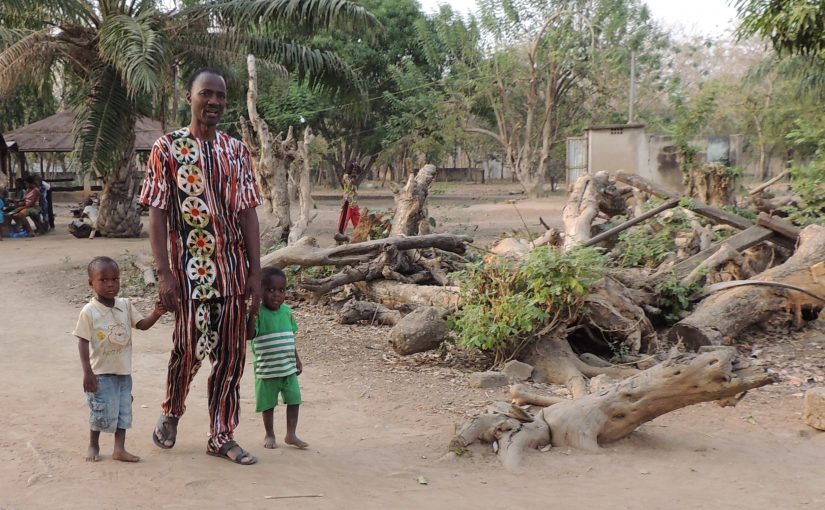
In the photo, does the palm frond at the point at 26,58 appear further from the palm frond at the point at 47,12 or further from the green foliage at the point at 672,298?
the green foliage at the point at 672,298

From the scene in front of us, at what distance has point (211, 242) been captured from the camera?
11.4ft

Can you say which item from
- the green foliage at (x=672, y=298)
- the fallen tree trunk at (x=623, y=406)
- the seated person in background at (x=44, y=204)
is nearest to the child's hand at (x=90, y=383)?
the fallen tree trunk at (x=623, y=406)

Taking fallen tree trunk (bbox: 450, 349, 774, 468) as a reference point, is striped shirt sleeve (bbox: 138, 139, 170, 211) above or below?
above

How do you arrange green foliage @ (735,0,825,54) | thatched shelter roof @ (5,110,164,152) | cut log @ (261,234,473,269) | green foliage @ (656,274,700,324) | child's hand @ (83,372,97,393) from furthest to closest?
thatched shelter roof @ (5,110,164,152) < green foliage @ (735,0,825,54) < cut log @ (261,234,473,269) < green foliage @ (656,274,700,324) < child's hand @ (83,372,97,393)

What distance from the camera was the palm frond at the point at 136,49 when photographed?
11305 millimetres

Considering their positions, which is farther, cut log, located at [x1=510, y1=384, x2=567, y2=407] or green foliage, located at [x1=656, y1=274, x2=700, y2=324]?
green foliage, located at [x1=656, y1=274, x2=700, y2=324]

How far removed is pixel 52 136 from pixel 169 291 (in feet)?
63.4

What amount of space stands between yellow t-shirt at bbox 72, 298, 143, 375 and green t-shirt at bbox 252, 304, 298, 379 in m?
0.59

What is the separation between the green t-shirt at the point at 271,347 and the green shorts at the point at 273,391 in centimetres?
4

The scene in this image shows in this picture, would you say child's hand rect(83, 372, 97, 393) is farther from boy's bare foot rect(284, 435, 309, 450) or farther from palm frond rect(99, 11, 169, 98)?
palm frond rect(99, 11, 169, 98)

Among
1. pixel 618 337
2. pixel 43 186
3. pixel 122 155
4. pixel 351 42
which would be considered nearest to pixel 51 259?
pixel 122 155

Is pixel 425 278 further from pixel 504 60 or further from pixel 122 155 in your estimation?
pixel 504 60

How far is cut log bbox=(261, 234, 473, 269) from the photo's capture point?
24.5 feet

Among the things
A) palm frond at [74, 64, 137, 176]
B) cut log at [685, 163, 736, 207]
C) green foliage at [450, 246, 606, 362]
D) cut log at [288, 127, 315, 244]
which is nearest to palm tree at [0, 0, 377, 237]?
palm frond at [74, 64, 137, 176]
